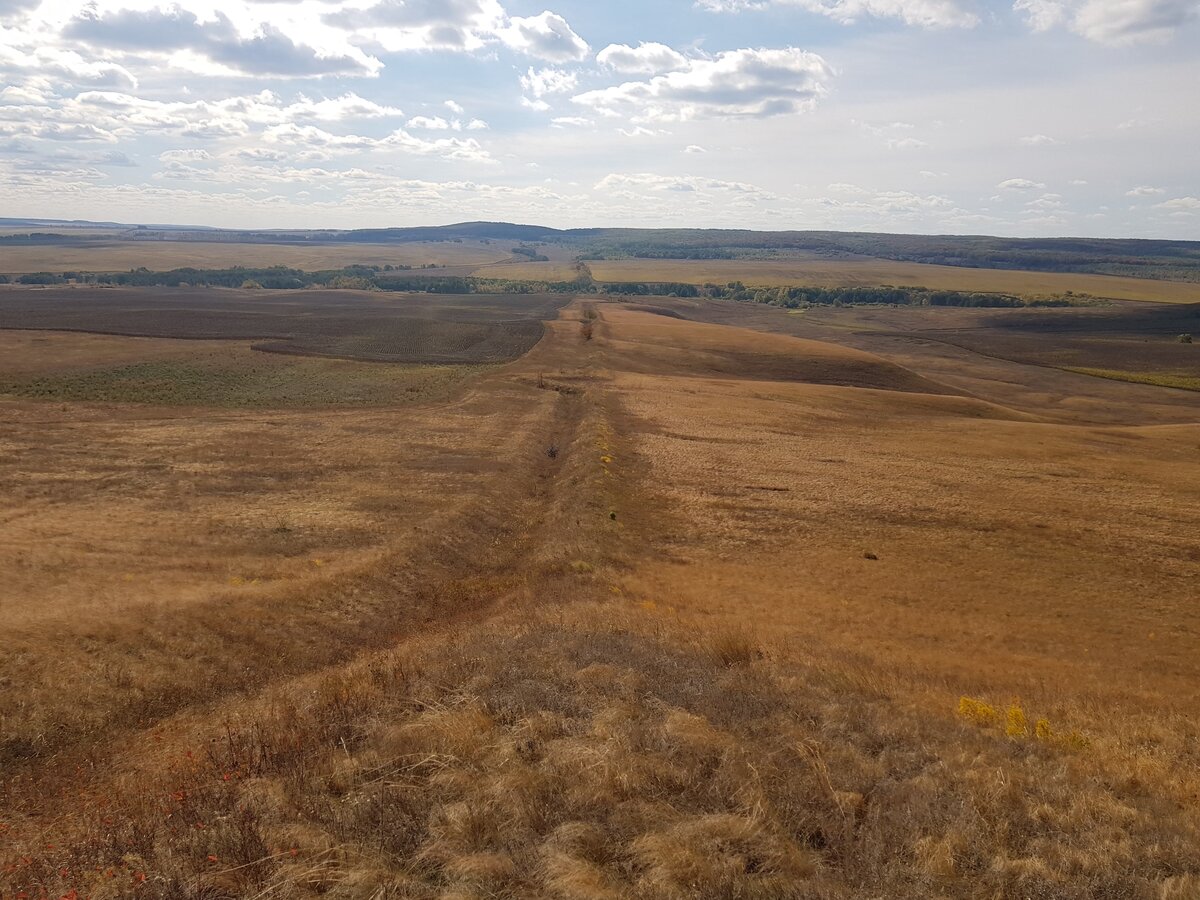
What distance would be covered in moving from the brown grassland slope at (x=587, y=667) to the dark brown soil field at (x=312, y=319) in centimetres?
4366

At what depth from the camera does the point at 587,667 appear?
14102 millimetres

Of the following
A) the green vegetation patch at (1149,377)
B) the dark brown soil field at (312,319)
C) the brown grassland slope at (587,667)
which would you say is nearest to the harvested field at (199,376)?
the dark brown soil field at (312,319)

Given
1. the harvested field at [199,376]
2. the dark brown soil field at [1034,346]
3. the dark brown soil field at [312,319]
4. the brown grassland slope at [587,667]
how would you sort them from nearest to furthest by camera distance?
the brown grassland slope at [587,667]
the harvested field at [199,376]
the dark brown soil field at [1034,346]
the dark brown soil field at [312,319]

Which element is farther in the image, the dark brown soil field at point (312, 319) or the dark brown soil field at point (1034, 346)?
the dark brown soil field at point (312, 319)

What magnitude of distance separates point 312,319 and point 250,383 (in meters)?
53.4

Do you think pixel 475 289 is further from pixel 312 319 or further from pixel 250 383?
pixel 250 383

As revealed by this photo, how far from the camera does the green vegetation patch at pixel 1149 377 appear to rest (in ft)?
284

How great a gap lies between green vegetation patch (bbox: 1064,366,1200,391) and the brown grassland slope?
178ft

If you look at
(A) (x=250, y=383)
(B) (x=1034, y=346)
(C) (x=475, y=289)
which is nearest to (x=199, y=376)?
(A) (x=250, y=383)

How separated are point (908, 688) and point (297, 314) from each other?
392 ft

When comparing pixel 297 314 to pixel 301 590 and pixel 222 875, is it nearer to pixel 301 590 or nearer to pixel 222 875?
pixel 301 590

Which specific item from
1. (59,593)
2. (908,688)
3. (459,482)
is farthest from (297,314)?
(908,688)

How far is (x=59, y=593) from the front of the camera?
18.8 meters

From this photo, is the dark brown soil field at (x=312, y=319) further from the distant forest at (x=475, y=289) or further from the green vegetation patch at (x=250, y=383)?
the distant forest at (x=475, y=289)
